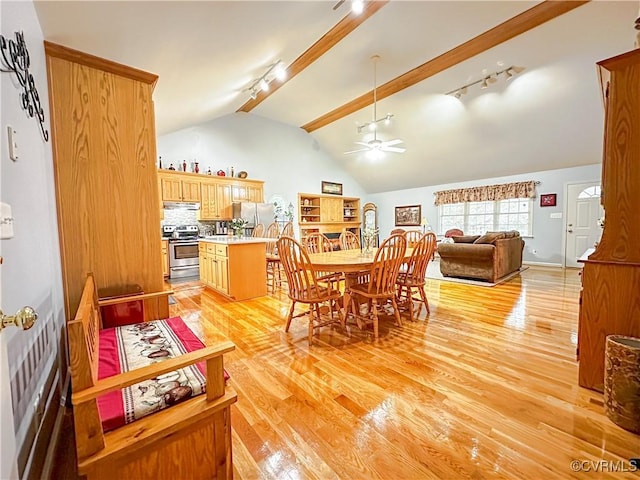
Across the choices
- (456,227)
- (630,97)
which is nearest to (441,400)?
(630,97)

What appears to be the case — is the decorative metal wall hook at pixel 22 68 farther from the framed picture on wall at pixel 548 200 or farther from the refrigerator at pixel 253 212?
the framed picture on wall at pixel 548 200

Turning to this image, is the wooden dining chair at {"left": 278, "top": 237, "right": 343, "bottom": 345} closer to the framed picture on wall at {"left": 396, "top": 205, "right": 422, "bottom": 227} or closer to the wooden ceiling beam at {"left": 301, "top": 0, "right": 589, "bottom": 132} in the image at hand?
the wooden ceiling beam at {"left": 301, "top": 0, "right": 589, "bottom": 132}

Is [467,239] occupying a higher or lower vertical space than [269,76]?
lower

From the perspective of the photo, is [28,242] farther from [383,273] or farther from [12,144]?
[383,273]

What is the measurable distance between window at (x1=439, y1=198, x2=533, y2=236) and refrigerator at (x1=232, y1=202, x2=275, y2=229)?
16.3 ft

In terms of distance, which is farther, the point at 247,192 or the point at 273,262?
the point at 247,192

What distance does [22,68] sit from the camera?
3.74 feet

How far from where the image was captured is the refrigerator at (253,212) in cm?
607

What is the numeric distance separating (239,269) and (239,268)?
→ 14 mm

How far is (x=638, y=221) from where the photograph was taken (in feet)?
5.20

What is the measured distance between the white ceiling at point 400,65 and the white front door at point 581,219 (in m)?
0.59

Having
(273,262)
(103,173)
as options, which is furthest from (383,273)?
(273,262)

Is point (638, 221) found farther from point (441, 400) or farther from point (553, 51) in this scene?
point (553, 51)

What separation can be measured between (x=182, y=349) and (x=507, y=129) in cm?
666
